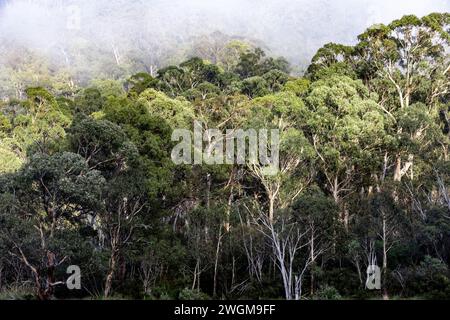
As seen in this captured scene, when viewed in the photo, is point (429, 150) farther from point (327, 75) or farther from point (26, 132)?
point (26, 132)

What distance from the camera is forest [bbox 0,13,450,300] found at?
71.9 feet

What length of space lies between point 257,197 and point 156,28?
94921 millimetres

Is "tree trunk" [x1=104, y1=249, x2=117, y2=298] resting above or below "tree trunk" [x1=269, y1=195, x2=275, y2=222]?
below

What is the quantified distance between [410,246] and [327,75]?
46.7 ft

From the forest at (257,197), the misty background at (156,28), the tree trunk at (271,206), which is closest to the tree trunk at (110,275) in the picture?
the forest at (257,197)

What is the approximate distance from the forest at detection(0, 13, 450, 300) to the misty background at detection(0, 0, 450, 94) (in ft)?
198

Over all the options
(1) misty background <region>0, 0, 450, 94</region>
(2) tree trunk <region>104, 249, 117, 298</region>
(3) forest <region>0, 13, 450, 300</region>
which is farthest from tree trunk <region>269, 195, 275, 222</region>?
(1) misty background <region>0, 0, 450, 94</region>

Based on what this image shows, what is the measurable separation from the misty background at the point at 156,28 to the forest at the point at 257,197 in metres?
60.4

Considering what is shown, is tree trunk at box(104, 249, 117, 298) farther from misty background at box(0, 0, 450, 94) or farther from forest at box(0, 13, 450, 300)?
misty background at box(0, 0, 450, 94)

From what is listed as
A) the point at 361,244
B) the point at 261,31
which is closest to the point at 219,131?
the point at 361,244

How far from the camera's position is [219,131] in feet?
107

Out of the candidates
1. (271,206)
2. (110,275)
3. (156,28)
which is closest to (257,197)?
(271,206)

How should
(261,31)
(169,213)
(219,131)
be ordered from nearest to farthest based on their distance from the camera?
(169,213), (219,131), (261,31)

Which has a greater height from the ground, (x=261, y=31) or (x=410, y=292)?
(x=261, y=31)
